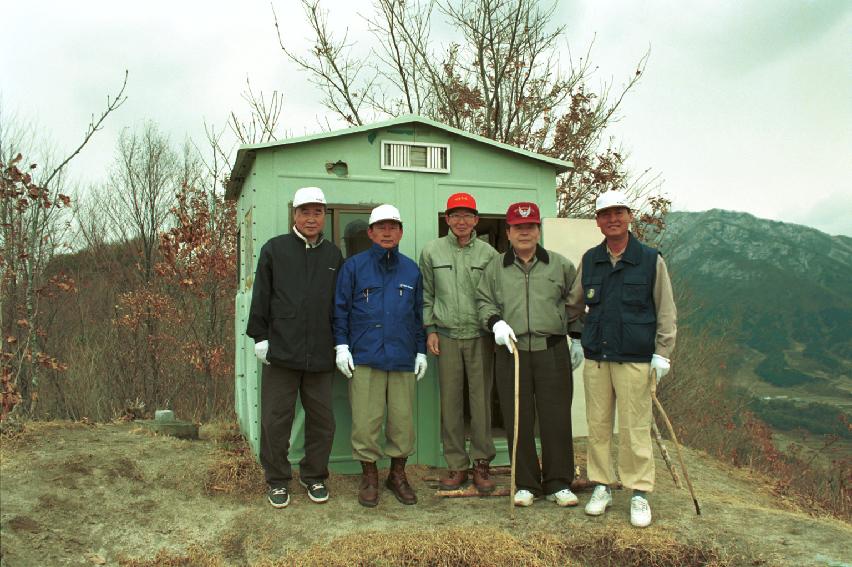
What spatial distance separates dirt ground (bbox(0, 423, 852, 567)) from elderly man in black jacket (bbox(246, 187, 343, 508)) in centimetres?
32

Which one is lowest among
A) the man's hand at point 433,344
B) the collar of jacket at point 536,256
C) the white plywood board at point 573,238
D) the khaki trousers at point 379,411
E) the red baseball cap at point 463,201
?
the khaki trousers at point 379,411

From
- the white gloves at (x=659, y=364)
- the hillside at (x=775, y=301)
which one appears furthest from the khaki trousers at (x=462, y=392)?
the hillside at (x=775, y=301)

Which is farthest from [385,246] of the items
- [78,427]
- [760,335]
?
[760,335]

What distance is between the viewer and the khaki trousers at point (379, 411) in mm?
4352

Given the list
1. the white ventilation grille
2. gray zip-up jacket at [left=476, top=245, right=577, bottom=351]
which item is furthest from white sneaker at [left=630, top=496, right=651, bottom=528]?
the white ventilation grille

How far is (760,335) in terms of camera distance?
196ft

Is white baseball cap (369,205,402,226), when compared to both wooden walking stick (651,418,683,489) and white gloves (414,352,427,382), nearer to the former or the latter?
white gloves (414,352,427,382)

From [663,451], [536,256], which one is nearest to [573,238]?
[536,256]

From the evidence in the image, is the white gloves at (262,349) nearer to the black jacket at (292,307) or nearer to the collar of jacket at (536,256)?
the black jacket at (292,307)

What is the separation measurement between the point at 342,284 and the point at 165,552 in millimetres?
1926

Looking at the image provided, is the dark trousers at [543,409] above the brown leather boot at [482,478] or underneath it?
above

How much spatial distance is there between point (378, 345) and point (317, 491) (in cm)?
110

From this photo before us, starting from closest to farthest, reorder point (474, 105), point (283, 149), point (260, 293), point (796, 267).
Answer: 1. point (260, 293)
2. point (283, 149)
3. point (474, 105)
4. point (796, 267)

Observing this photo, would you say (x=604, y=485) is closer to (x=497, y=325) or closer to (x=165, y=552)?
(x=497, y=325)
